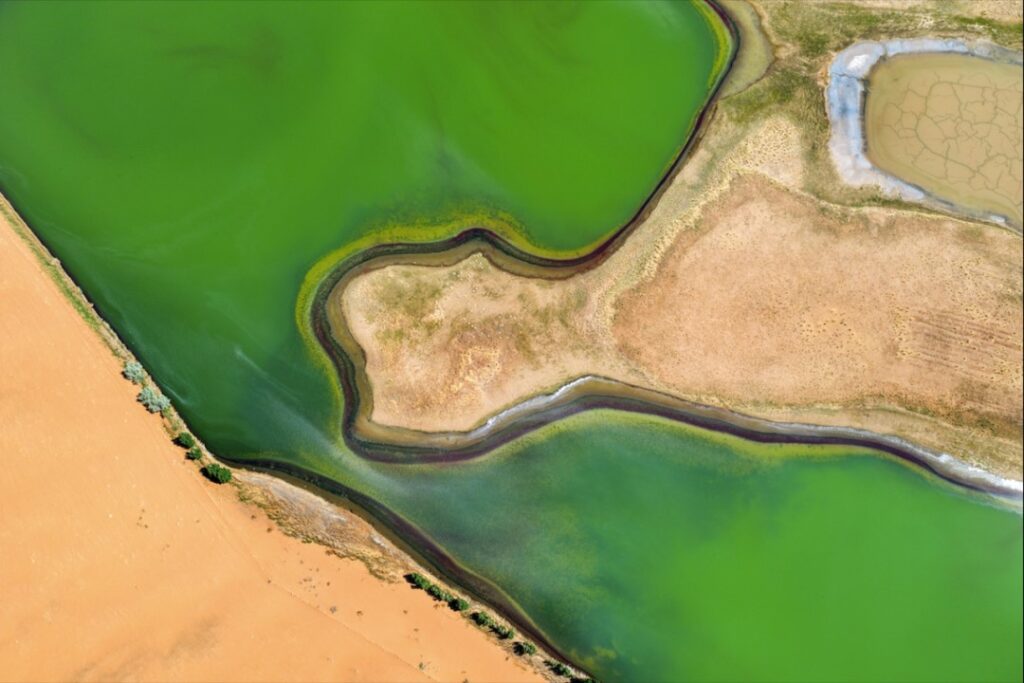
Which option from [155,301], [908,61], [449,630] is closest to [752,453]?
[449,630]

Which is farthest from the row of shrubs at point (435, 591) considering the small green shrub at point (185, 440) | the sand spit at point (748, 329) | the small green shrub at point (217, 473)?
the small green shrub at point (185, 440)

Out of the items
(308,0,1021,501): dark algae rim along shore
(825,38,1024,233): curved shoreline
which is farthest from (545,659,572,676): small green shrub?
(825,38,1024,233): curved shoreline

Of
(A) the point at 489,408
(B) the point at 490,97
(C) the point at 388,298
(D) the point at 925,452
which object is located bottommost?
(D) the point at 925,452

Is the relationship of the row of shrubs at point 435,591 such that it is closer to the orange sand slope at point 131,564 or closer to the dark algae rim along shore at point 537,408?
the orange sand slope at point 131,564

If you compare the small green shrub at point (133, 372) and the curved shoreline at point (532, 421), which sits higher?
the small green shrub at point (133, 372)

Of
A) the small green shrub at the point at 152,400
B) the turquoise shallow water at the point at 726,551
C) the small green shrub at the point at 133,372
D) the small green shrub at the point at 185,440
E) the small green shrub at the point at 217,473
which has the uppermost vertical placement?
the small green shrub at the point at 133,372

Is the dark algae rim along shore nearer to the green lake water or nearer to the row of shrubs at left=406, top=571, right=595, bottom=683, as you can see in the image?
the green lake water

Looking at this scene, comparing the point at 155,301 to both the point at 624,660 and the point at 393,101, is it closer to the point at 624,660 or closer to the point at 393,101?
the point at 393,101

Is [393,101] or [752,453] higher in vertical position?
[393,101]

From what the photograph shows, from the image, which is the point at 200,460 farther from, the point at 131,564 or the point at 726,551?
the point at 726,551
